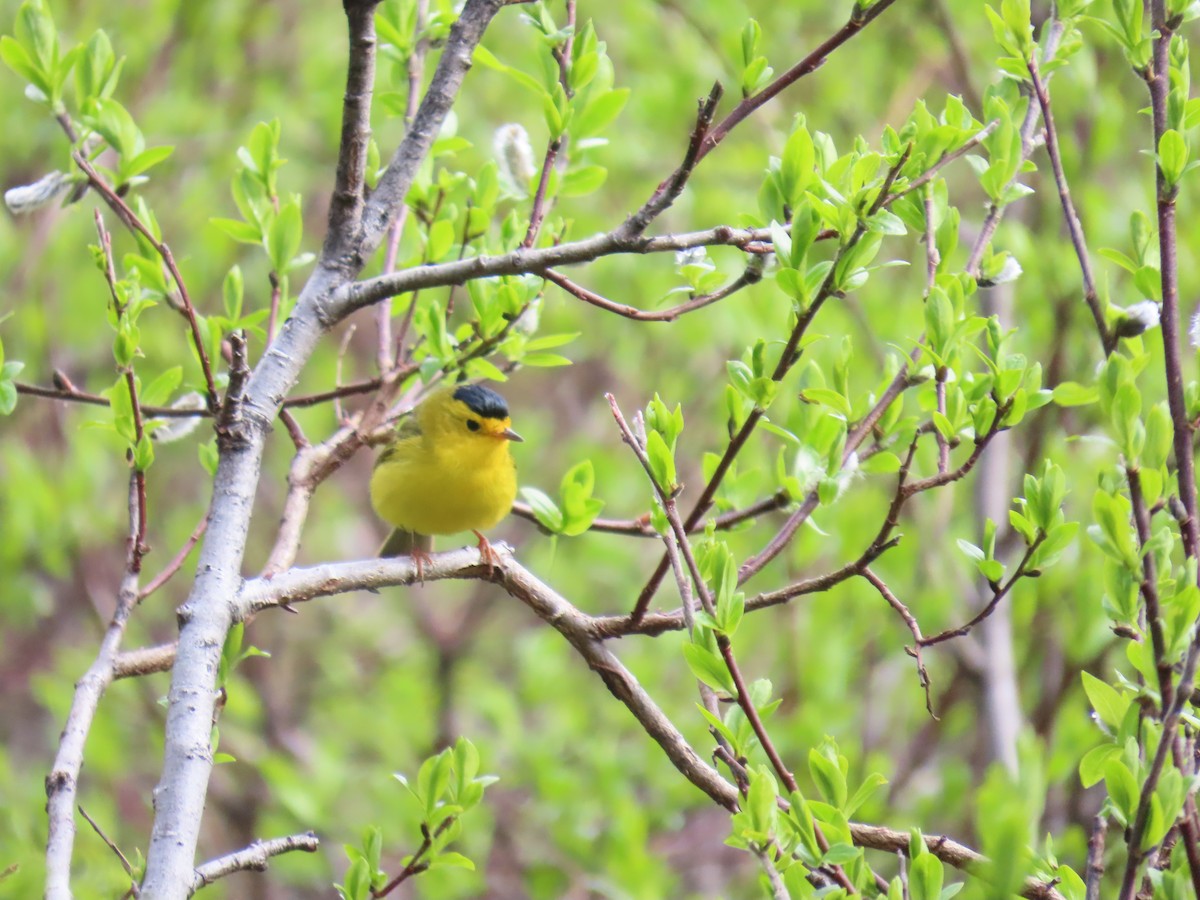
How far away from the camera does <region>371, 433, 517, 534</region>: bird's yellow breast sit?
13.1 ft

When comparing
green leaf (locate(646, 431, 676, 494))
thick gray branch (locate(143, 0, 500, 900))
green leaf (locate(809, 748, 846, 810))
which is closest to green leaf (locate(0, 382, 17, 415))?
thick gray branch (locate(143, 0, 500, 900))

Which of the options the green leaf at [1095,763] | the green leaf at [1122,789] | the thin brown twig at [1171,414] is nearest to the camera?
the thin brown twig at [1171,414]

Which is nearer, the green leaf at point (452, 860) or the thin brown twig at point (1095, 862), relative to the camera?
the thin brown twig at point (1095, 862)

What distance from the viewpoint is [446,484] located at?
4.07 meters

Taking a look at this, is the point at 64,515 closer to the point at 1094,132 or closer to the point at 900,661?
the point at 900,661

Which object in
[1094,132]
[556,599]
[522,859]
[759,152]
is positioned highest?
[759,152]

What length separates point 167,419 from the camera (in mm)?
2814

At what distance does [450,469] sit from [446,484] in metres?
0.08

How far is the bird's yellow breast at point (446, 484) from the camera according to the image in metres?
4.00

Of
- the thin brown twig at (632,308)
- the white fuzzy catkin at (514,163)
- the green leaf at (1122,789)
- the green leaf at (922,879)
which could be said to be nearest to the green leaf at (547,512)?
the thin brown twig at (632,308)

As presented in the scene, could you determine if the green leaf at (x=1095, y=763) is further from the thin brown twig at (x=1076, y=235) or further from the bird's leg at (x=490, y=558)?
the bird's leg at (x=490, y=558)

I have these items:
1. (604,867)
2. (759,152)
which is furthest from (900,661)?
(759,152)

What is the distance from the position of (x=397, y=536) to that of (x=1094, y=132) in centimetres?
354

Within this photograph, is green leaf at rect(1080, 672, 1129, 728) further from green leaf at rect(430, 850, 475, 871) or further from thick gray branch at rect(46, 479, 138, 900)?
thick gray branch at rect(46, 479, 138, 900)
